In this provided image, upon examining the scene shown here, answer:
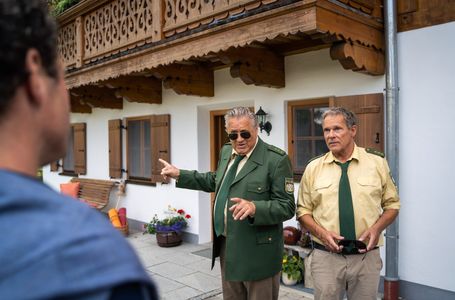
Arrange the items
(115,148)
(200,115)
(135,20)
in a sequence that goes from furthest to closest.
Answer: (115,148) → (200,115) → (135,20)

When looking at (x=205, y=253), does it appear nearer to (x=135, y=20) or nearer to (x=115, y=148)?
(x=115, y=148)

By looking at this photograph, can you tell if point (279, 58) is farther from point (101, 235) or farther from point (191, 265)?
point (101, 235)

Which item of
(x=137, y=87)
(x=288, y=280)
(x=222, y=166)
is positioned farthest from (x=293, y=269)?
(x=137, y=87)

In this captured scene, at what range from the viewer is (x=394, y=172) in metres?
3.85

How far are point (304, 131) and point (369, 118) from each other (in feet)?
3.06

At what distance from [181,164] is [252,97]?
6.07ft

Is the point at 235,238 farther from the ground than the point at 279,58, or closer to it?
closer to it

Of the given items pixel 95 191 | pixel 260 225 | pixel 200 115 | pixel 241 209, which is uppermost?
pixel 200 115

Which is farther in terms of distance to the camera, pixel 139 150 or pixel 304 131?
pixel 139 150

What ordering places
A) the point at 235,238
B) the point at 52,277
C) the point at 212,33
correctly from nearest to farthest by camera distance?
the point at 52,277 < the point at 235,238 < the point at 212,33

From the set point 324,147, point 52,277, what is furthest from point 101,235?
point 324,147

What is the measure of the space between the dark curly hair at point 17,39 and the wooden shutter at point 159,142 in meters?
5.95

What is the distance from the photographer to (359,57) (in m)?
3.68

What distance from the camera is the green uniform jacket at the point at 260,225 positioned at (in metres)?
2.57
